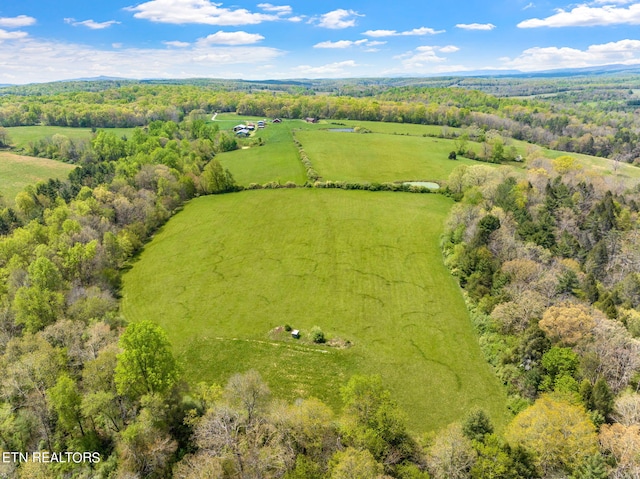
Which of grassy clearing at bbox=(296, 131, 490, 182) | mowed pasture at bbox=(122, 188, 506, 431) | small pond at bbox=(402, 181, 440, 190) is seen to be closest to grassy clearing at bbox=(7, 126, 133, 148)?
grassy clearing at bbox=(296, 131, 490, 182)

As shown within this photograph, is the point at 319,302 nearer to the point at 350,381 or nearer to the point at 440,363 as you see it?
the point at 440,363

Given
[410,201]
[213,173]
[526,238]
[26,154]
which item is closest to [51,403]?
[526,238]

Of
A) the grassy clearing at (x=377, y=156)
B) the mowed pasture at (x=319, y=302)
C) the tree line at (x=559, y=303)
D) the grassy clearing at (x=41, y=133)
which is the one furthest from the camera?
the grassy clearing at (x=41, y=133)

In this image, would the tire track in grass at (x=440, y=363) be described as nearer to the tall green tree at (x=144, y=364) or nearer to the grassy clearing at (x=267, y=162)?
the tall green tree at (x=144, y=364)

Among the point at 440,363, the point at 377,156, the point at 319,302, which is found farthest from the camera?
the point at 377,156

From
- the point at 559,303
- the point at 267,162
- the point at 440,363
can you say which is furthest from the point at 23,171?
the point at 559,303

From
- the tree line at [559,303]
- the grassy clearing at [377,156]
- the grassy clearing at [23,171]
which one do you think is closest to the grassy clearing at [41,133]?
the grassy clearing at [23,171]

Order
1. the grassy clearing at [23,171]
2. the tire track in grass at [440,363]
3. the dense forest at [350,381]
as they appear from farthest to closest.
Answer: the grassy clearing at [23,171]
the tire track in grass at [440,363]
the dense forest at [350,381]
